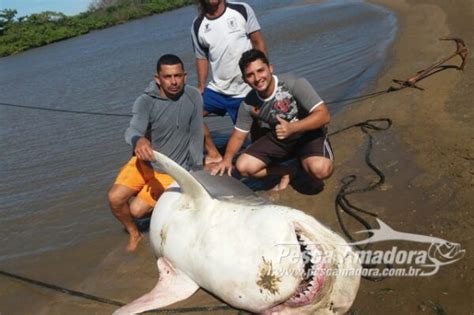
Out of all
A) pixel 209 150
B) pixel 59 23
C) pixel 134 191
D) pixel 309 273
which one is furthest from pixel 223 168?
pixel 59 23

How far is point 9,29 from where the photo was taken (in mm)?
39531

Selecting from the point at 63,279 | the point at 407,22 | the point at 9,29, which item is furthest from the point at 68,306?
the point at 9,29

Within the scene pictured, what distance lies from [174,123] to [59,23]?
133ft

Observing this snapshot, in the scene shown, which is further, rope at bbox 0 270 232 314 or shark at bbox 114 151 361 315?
rope at bbox 0 270 232 314

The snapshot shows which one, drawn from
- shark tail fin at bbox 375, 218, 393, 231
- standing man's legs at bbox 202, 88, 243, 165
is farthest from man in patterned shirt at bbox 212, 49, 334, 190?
shark tail fin at bbox 375, 218, 393, 231

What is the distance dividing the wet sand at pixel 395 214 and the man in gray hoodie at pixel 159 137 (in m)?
0.42

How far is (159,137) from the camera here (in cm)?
440

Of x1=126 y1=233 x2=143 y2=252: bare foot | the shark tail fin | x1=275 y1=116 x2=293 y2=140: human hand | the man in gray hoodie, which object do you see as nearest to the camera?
the shark tail fin

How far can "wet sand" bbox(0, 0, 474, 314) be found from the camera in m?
3.05

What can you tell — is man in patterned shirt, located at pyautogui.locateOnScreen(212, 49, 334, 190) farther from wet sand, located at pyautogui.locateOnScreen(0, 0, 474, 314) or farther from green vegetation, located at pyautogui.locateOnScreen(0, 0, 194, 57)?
green vegetation, located at pyautogui.locateOnScreen(0, 0, 194, 57)

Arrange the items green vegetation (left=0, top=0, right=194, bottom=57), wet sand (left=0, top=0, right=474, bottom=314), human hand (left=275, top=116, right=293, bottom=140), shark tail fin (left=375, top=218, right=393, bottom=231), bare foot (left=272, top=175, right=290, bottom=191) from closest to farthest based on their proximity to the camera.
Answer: wet sand (left=0, top=0, right=474, bottom=314), shark tail fin (left=375, top=218, right=393, bottom=231), human hand (left=275, top=116, right=293, bottom=140), bare foot (left=272, top=175, right=290, bottom=191), green vegetation (left=0, top=0, right=194, bottom=57)

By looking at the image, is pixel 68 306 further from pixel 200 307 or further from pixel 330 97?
pixel 330 97

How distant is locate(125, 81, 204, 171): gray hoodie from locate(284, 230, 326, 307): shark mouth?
1.76 meters

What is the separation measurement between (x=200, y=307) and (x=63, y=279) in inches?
63.1
